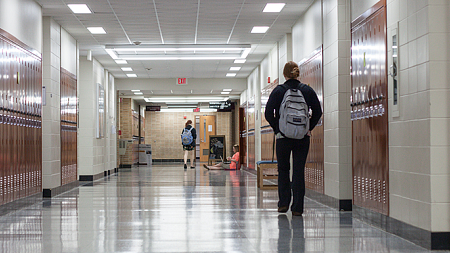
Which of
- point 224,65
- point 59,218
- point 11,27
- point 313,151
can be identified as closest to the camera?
point 59,218

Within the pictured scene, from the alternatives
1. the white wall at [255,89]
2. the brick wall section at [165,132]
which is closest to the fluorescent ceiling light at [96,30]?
the white wall at [255,89]

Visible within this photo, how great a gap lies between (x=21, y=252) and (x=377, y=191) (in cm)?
312

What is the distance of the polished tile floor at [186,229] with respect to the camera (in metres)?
3.51

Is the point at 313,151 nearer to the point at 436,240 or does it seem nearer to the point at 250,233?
the point at 250,233

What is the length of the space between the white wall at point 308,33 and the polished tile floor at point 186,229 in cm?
243

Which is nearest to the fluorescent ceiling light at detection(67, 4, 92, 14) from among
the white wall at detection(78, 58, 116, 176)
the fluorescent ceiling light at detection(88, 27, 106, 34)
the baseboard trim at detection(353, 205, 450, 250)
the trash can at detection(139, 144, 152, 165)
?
the fluorescent ceiling light at detection(88, 27, 106, 34)

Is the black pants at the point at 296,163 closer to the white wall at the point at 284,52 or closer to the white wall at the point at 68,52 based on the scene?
the white wall at the point at 284,52

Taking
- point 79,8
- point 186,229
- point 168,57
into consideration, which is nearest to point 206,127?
point 168,57

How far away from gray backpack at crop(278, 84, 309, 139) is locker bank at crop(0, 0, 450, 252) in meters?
0.64

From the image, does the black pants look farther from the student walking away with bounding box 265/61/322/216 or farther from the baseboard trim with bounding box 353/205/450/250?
the baseboard trim with bounding box 353/205/450/250

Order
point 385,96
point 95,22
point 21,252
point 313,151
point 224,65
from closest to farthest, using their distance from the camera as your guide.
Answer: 1. point 21,252
2. point 385,96
3. point 313,151
4. point 95,22
5. point 224,65

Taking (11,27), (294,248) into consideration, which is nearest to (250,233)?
(294,248)

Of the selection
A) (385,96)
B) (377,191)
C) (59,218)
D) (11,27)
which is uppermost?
(11,27)

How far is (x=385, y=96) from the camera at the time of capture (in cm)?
437
